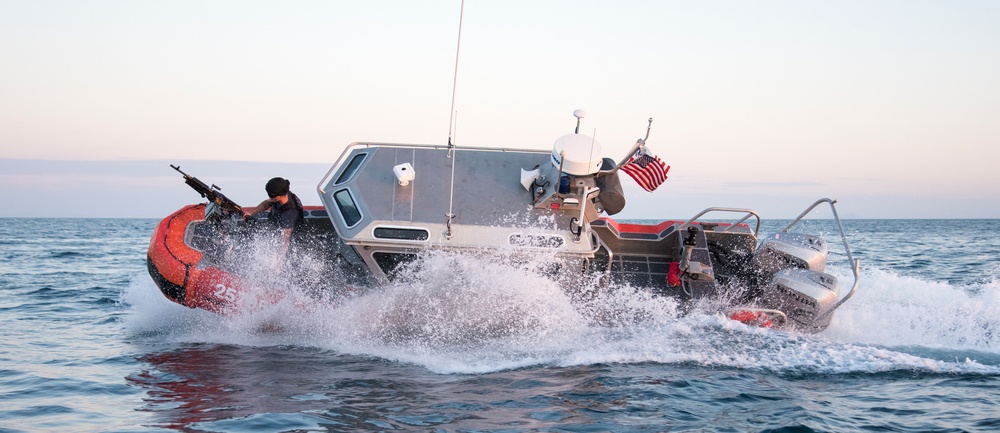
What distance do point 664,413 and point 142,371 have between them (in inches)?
178

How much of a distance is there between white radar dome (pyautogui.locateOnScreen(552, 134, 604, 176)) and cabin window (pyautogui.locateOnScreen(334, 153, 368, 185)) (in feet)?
7.19

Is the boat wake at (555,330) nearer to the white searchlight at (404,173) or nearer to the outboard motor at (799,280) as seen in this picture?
the outboard motor at (799,280)

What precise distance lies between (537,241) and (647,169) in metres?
1.44

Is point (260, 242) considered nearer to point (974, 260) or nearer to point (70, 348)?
point (70, 348)

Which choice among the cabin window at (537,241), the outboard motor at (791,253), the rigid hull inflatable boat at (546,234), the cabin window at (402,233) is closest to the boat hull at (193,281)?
the rigid hull inflatable boat at (546,234)

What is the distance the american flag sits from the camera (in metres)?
8.91

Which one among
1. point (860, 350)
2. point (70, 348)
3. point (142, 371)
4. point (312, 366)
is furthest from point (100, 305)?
point (860, 350)

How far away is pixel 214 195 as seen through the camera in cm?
955

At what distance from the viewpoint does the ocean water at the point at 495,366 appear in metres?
5.84

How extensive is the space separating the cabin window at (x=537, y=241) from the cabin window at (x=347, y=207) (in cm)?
160

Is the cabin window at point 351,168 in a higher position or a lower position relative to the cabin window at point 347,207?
higher

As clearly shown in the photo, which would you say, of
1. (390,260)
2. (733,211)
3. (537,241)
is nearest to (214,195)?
(390,260)

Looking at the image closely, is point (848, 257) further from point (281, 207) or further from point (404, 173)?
point (281, 207)

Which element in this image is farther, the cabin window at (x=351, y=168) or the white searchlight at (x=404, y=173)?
the cabin window at (x=351, y=168)
